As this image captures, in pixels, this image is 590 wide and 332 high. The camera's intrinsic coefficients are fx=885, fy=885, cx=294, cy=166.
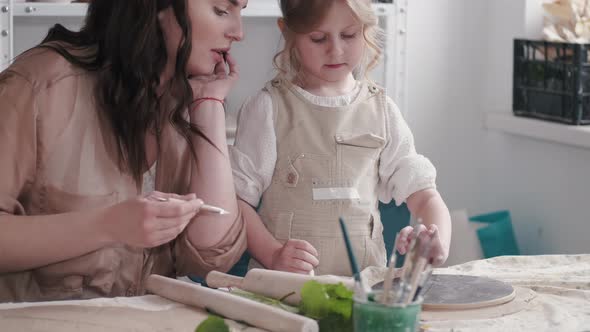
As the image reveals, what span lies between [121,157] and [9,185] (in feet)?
0.65

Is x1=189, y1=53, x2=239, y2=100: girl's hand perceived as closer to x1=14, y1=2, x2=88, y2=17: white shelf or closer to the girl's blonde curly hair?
the girl's blonde curly hair

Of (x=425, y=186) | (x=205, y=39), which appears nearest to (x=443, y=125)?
(x=425, y=186)

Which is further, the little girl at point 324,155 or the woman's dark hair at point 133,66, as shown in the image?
the little girl at point 324,155

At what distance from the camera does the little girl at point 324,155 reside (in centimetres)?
167

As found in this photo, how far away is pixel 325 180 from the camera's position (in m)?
1.70

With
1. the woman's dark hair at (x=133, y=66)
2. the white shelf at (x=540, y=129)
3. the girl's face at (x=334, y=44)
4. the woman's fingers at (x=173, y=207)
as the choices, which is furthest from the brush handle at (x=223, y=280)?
the white shelf at (x=540, y=129)

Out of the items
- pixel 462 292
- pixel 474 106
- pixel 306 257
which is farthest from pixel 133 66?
pixel 474 106

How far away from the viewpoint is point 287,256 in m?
1.47

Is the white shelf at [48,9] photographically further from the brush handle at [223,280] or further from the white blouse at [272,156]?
the brush handle at [223,280]

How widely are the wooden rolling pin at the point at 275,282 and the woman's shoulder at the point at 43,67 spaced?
0.48 metres

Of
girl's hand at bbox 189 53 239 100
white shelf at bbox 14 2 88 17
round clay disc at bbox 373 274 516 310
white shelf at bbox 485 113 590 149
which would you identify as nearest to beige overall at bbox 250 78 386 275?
girl's hand at bbox 189 53 239 100

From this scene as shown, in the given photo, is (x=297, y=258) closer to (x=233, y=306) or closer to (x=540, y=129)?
(x=233, y=306)

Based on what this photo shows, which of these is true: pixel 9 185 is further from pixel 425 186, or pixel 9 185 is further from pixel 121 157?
pixel 425 186

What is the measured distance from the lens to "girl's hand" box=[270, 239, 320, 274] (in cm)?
145
